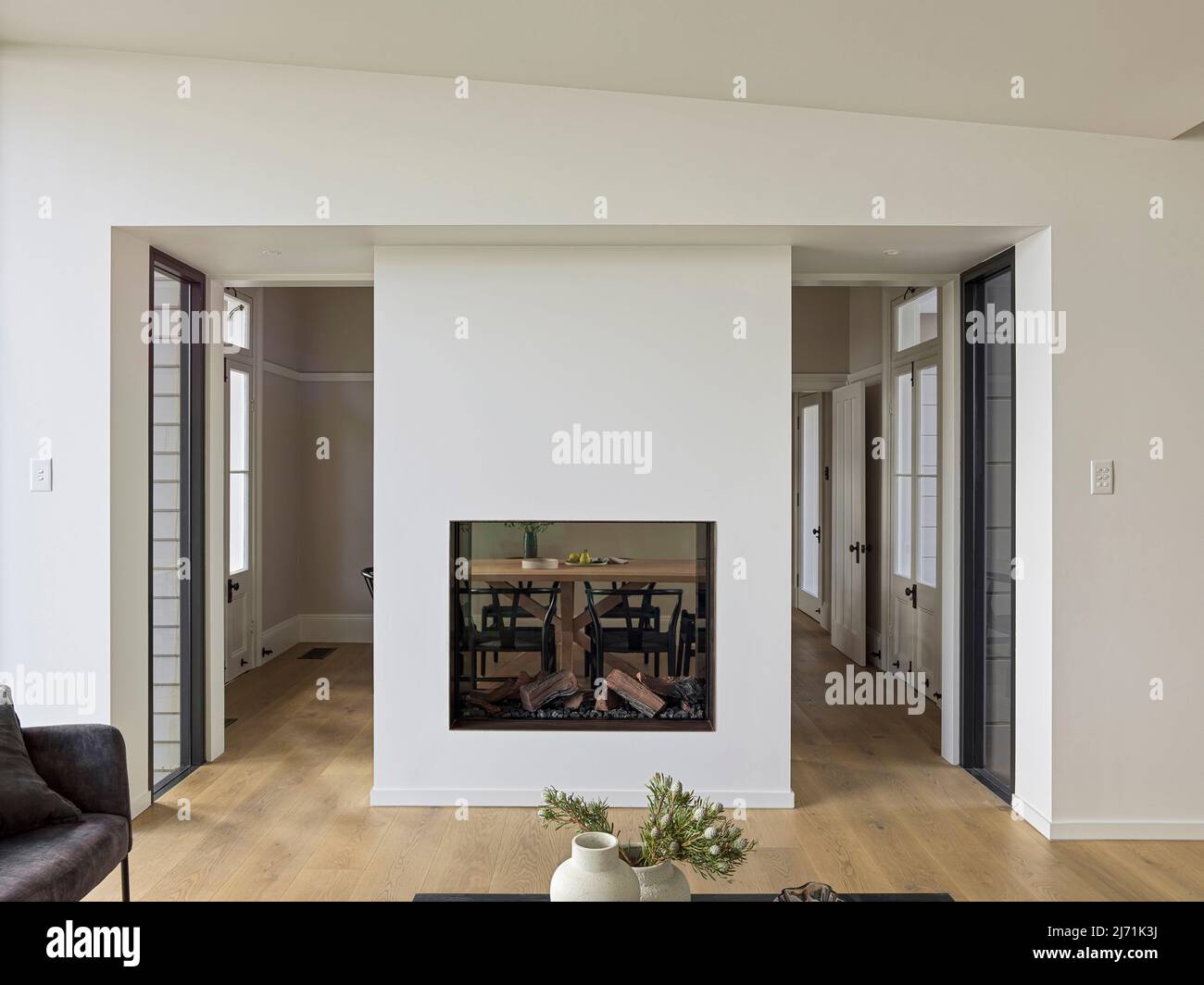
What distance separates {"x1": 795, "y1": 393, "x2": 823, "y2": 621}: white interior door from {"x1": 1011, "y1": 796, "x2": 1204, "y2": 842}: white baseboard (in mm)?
4350

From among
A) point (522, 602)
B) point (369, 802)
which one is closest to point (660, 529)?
point (522, 602)

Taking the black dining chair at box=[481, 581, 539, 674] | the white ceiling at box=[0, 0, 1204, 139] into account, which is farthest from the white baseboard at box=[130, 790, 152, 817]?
the white ceiling at box=[0, 0, 1204, 139]

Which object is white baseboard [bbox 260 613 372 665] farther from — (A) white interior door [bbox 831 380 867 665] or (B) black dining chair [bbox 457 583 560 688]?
(A) white interior door [bbox 831 380 867 665]

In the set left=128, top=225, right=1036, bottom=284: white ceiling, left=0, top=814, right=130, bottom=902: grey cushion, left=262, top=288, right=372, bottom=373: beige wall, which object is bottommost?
left=0, top=814, right=130, bottom=902: grey cushion

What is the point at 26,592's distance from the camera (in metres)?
3.31

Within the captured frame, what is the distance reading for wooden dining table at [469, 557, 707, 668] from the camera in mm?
3730

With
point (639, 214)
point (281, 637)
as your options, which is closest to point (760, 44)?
point (639, 214)

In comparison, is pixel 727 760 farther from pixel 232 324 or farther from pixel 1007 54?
pixel 232 324

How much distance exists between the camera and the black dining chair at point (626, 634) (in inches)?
149

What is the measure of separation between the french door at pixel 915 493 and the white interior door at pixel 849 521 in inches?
19.7

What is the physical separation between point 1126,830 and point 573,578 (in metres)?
2.40

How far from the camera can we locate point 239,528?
579cm

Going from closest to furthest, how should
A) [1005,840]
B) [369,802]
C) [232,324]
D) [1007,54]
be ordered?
[1007,54], [1005,840], [369,802], [232,324]
